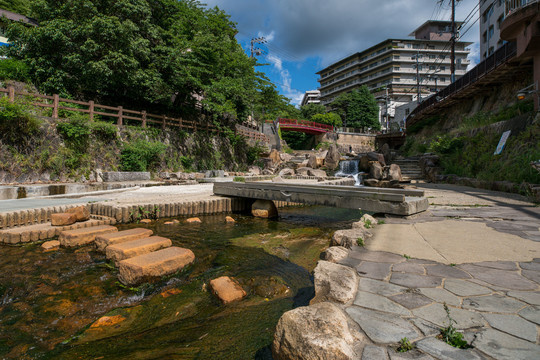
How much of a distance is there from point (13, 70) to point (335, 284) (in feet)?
65.3

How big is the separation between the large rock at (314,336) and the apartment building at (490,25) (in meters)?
31.9

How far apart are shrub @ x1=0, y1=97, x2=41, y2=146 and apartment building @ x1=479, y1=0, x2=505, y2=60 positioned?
33772 millimetres

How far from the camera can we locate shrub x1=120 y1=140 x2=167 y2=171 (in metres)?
14.0

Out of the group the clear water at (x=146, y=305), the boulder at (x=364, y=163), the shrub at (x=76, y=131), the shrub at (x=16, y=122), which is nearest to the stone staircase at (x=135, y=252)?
the clear water at (x=146, y=305)

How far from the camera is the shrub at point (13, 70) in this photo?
13.8 metres

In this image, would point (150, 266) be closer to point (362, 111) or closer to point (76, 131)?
point (76, 131)

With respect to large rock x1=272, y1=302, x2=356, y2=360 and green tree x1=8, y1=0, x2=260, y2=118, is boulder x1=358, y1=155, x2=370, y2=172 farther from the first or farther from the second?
large rock x1=272, y1=302, x2=356, y2=360

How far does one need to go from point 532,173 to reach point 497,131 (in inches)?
197

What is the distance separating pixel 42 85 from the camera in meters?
14.6

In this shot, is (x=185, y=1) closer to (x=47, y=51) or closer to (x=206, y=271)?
(x=47, y=51)

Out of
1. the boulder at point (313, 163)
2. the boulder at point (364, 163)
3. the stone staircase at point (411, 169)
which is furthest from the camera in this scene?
the boulder at point (313, 163)

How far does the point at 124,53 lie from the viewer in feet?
47.7

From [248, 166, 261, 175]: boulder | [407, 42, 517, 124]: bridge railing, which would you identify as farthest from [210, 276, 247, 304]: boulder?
[248, 166, 261, 175]: boulder

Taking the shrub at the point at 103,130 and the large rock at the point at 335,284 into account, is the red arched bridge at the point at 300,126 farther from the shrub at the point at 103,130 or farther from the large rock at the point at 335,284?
the large rock at the point at 335,284
